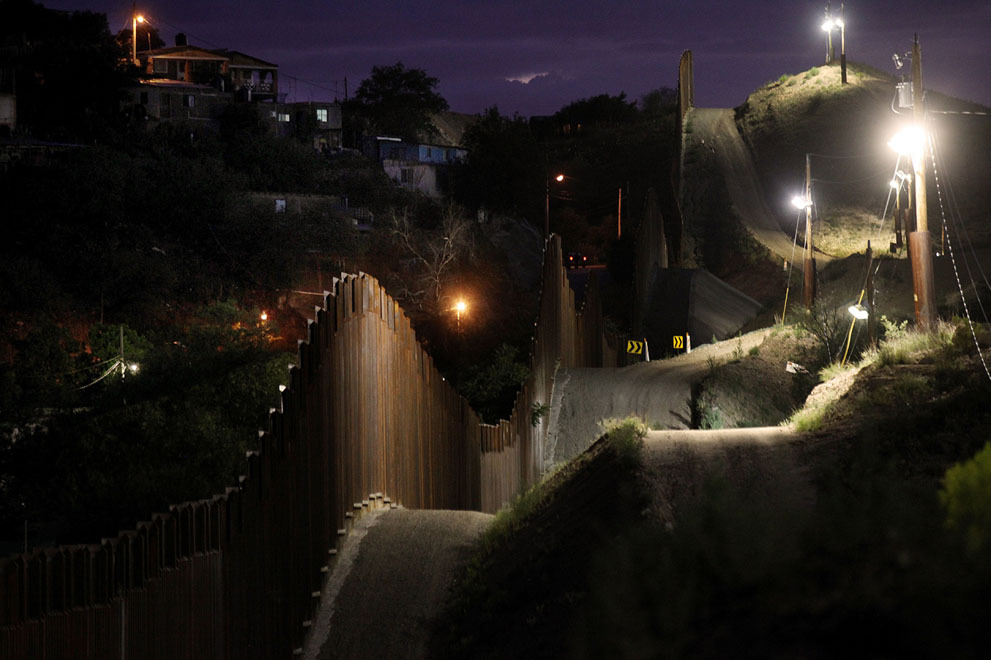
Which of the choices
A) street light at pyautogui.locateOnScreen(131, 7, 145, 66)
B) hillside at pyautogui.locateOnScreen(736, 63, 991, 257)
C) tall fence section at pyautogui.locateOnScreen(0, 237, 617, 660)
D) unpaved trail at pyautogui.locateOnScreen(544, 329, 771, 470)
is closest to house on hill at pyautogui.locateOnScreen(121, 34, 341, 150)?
street light at pyautogui.locateOnScreen(131, 7, 145, 66)

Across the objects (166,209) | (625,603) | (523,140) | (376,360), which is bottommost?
(625,603)

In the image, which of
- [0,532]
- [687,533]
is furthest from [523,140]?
[687,533]

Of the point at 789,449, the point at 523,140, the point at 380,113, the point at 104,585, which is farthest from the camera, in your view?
the point at 380,113

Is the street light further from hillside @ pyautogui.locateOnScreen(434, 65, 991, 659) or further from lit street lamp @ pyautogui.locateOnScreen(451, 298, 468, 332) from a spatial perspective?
hillside @ pyautogui.locateOnScreen(434, 65, 991, 659)

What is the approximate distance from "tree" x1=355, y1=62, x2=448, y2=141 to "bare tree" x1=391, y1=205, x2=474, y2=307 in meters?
30.1

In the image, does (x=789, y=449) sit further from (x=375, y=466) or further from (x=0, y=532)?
(x=0, y=532)

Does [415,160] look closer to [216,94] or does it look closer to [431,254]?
[216,94]

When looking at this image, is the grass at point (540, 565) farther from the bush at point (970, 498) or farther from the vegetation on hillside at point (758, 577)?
the bush at point (970, 498)

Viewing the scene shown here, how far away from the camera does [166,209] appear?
168 feet

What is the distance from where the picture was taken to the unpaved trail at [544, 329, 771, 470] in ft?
80.3

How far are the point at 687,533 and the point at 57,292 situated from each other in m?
42.0

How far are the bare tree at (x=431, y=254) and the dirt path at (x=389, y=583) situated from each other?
119ft

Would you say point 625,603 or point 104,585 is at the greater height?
point 625,603

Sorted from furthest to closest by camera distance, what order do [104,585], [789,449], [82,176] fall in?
[82,176]
[789,449]
[104,585]
